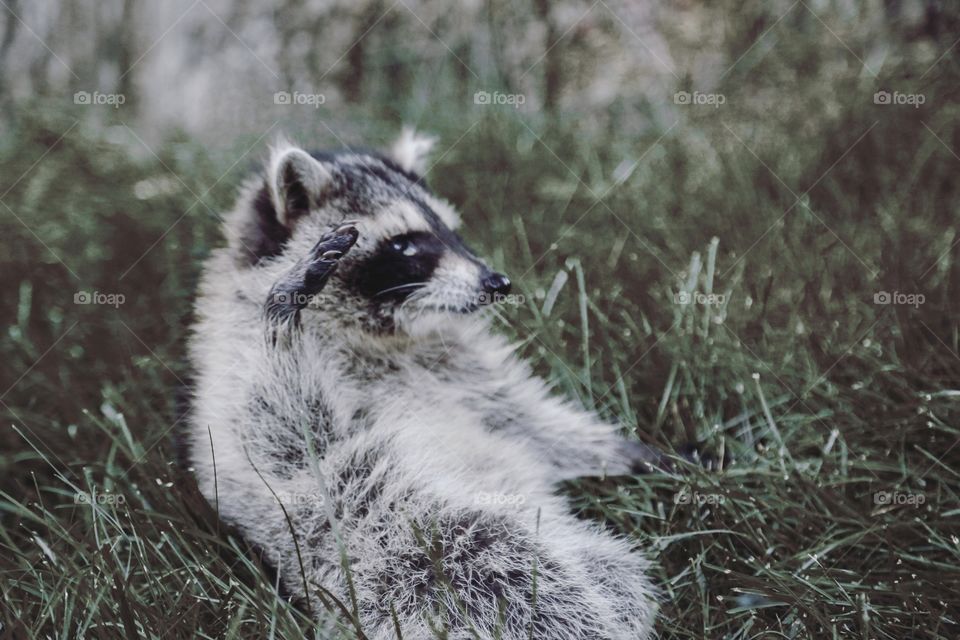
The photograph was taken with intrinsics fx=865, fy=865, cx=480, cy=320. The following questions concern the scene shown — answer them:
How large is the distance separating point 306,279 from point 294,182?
0.60 m

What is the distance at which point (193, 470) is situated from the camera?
3451mm

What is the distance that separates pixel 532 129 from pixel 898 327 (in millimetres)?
2981

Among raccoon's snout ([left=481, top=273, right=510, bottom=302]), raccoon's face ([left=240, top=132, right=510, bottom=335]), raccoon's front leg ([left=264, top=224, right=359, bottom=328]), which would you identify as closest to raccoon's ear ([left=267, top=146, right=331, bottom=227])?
raccoon's face ([left=240, top=132, right=510, bottom=335])

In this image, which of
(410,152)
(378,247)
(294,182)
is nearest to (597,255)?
(410,152)

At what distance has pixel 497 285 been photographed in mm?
3670

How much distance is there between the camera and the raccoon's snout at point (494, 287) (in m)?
3.67

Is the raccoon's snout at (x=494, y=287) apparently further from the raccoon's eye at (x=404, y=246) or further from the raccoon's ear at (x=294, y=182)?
the raccoon's ear at (x=294, y=182)

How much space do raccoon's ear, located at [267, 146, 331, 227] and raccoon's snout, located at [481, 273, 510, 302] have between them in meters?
0.89

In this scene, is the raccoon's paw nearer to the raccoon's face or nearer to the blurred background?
the raccoon's face

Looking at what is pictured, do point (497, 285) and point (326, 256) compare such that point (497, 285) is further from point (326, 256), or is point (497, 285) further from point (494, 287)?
point (326, 256)

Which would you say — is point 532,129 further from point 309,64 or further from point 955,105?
point 955,105

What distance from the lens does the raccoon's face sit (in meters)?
3.77

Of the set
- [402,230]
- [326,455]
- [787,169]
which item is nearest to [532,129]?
[787,169]

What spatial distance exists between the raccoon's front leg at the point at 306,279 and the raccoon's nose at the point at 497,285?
1.95 ft
